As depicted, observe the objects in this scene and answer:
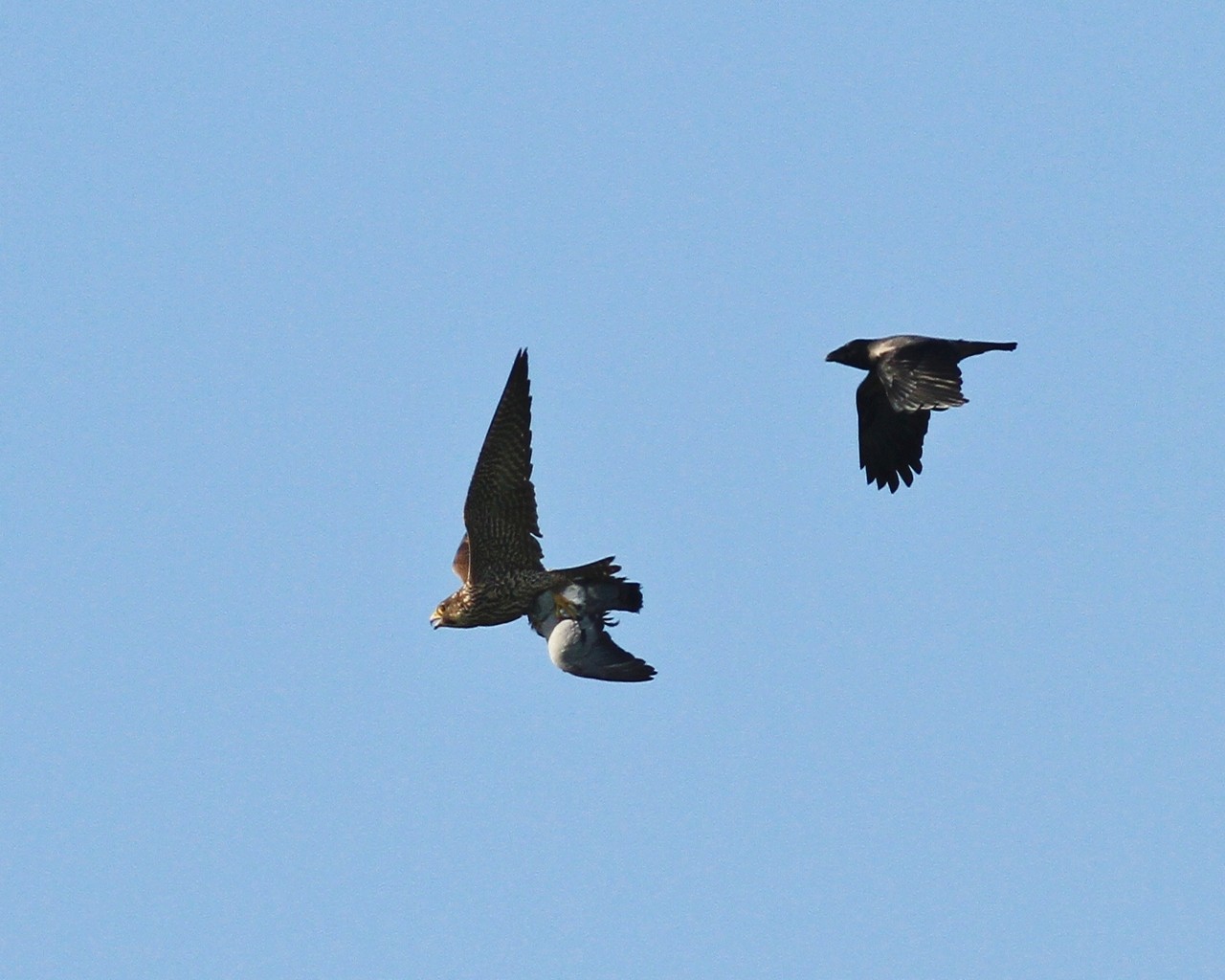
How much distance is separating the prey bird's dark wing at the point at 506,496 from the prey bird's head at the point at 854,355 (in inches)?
178

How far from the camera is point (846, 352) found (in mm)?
18875

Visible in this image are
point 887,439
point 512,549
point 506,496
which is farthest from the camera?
point 887,439

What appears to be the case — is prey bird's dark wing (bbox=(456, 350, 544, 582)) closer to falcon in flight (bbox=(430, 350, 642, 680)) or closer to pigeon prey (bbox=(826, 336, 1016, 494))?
falcon in flight (bbox=(430, 350, 642, 680))

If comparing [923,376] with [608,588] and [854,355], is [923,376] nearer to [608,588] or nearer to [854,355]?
[854,355]

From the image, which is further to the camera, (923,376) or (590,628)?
(923,376)

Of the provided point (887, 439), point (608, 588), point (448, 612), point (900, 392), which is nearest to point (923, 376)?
point (900, 392)

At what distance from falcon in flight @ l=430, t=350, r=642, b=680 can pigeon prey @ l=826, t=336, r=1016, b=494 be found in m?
3.13

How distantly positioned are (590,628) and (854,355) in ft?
15.7

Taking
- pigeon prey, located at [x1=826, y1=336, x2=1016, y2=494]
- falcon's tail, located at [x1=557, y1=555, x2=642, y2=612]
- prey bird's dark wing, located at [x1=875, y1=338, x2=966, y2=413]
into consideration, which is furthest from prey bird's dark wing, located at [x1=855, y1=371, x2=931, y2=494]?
falcon's tail, located at [x1=557, y1=555, x2=642, y2=612]

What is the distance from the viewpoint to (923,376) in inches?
656

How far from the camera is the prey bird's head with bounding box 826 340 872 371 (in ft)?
60.9

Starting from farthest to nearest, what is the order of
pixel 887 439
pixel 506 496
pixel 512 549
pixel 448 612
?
pixel 887 439 → pixel 448 612 → pixel 512 549 → pixel 506 496

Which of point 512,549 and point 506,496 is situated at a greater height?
point 506,496

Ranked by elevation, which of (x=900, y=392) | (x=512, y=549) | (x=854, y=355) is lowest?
(x=512, y=549)
